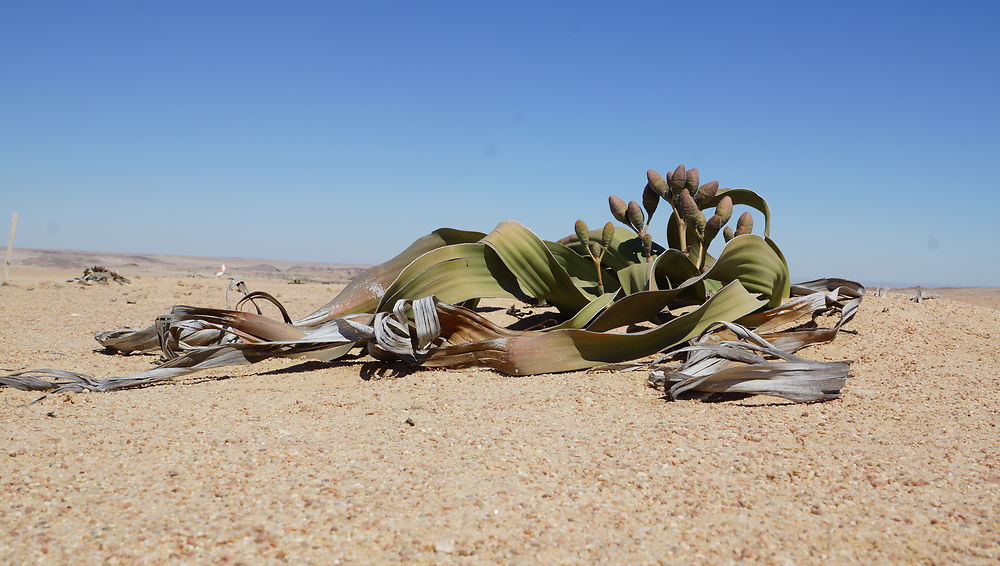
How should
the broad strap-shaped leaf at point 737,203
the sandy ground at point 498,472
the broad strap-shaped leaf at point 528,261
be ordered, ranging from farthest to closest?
1. the broad strap-shaped leaf at point 737,203
2. the broad strap-shaped leaf at point 528,261
3. the sandy ground at point 498,472

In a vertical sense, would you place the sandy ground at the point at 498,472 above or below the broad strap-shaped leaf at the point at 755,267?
below

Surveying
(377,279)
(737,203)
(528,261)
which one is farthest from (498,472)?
(737,203)

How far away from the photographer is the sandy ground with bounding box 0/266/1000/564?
1267 millimetres

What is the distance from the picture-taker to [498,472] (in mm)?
1618

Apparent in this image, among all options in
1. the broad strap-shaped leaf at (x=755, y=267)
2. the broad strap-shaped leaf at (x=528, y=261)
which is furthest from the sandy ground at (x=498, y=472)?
the broad strap-shaped leaf at (x=528, y=261)

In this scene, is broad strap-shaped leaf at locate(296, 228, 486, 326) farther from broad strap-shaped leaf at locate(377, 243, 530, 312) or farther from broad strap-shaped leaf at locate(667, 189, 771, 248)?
broad strap-shaped leaf at locate(667, 189, 771, 248)

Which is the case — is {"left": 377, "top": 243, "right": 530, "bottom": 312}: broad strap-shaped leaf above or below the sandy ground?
above

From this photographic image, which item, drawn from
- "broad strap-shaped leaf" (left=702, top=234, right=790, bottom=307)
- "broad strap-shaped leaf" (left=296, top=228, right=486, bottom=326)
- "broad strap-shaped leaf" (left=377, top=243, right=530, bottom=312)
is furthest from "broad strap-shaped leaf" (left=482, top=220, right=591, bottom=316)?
"broad strap-shaped leaf" (left=702, top=234, right=790, bottom=307)

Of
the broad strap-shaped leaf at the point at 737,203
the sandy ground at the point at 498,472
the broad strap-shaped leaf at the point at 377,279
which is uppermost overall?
the broad strap-shaped leaf at the point at 737,203

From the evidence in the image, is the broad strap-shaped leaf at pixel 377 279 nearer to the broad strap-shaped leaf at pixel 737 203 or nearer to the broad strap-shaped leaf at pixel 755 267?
the broad strap-shaped leaf at pixel 737 203

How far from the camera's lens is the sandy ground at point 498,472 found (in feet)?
4.16

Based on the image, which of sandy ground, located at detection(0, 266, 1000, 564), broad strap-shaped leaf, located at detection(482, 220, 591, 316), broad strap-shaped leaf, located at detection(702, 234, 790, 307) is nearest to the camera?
sandy ground, located at detection(0, 266, 1000, 564)

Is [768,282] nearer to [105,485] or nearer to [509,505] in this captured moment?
[509,505]

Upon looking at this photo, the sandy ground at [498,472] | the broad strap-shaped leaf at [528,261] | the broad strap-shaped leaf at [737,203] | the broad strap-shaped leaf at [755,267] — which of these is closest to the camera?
the sandy ground at [498,472]
